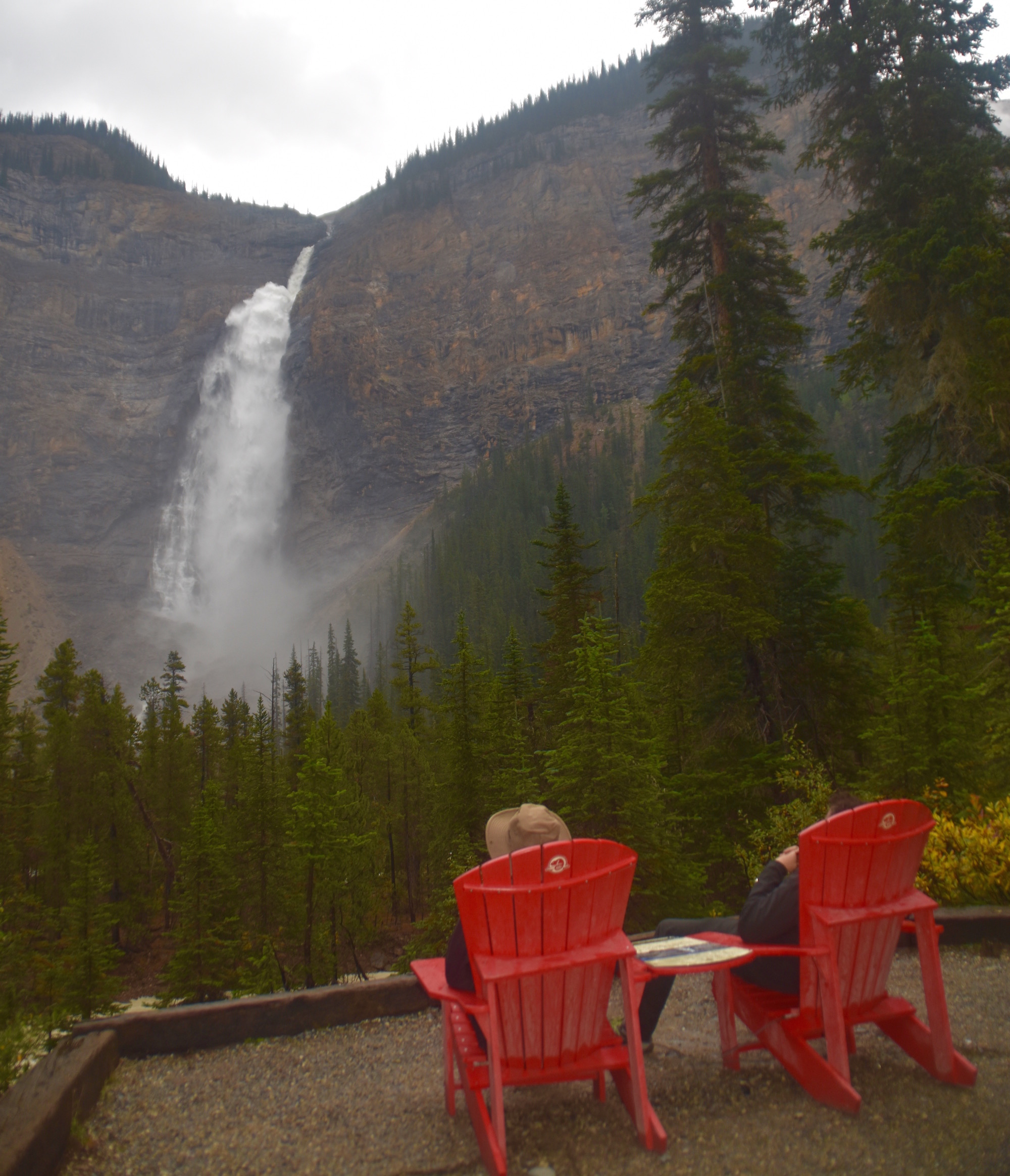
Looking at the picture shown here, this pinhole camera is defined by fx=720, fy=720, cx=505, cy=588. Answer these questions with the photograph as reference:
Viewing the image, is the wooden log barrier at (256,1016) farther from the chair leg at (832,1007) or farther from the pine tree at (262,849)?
the pine tree at (262,849)

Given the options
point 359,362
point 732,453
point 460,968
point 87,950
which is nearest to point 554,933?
point 460,968

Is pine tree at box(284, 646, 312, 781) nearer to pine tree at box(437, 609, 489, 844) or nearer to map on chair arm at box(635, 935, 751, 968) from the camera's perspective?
pine tree at box(437, 609, 489, 844)

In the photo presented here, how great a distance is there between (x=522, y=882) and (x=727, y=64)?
14.5 m

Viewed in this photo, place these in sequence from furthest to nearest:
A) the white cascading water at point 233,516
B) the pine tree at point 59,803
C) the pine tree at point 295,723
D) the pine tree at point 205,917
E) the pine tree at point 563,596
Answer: the white cascading water at point 233,516 → the pine tree at point 295,723 → the pine tree at point 59,803 → the pine tree at point 205,917 → the pine tree at point 563,596

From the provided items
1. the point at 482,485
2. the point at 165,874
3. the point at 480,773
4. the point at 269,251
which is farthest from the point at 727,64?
the point at 269,251

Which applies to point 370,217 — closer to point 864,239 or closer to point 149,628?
point 149,628

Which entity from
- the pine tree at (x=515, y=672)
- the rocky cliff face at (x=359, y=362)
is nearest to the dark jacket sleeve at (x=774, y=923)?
the pine tree at (x=515, y=672)

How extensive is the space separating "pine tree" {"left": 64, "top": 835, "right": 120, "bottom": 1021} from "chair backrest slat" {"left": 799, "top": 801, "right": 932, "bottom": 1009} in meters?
16.7

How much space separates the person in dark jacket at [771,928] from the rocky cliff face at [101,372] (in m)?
101

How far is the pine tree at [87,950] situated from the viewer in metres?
15.6

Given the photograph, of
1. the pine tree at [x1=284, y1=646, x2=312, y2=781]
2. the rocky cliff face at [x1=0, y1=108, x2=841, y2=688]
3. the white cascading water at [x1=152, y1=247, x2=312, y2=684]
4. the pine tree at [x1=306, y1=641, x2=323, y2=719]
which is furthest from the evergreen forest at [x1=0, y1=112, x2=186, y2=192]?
the pine tree at [x1=284, y1=646, x2=312, y2=781]

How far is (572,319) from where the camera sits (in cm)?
11925

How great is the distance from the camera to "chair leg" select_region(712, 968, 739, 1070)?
331 cm

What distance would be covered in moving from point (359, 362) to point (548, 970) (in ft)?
413
